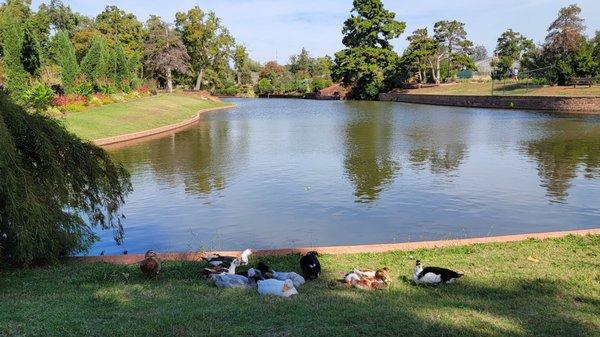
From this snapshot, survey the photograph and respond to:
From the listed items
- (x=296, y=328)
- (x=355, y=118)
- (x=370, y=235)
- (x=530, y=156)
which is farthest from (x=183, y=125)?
(x=296, y=328)

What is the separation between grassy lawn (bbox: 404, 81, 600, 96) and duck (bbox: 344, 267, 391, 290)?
42.8 m

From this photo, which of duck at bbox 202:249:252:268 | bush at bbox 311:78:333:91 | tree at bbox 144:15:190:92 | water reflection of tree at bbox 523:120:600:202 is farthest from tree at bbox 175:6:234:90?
duck at bbox 202:249:252:268

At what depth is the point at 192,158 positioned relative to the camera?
19.7 m

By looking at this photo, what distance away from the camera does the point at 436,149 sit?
21.6 m

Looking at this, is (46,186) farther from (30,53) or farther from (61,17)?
(61,17)

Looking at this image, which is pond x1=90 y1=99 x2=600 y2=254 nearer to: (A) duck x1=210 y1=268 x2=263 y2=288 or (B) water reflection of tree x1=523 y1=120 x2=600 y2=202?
(B) water reflection of tree x1=523 y1=120 x2=600 y2=202

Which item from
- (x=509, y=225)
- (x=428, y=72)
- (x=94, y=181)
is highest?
(x=428, y=72)

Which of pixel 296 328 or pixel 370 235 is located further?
pixel 370 235

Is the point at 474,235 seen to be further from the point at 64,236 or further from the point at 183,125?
the point at 183,125

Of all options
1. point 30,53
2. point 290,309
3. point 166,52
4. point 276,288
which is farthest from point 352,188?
point 166,52

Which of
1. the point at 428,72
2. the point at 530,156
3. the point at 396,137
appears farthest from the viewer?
the point at 428,72

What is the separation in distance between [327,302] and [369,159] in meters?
13.9

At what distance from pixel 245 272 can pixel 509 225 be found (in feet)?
20.0

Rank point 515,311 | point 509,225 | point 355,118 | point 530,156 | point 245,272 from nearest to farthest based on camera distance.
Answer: point 515,311
point 245,272
point 509,225
point 530,156
point 355,118
